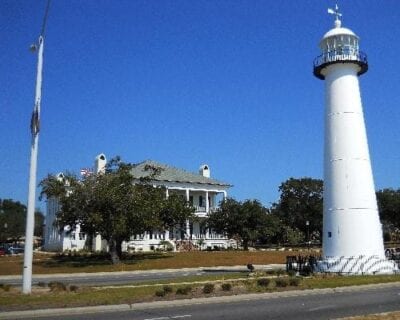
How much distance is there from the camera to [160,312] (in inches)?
582

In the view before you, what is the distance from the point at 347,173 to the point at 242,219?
34782 millimetres

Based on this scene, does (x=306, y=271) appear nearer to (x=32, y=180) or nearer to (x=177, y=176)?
(x=32, y=180)

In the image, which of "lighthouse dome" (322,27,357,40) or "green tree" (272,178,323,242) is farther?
"green tree" (272,178,323,242)

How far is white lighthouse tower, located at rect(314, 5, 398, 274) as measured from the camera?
28656mm

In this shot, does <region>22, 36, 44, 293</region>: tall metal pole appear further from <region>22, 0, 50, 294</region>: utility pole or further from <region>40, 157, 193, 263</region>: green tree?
<region>40, 157, 193, 263</region>: green tree

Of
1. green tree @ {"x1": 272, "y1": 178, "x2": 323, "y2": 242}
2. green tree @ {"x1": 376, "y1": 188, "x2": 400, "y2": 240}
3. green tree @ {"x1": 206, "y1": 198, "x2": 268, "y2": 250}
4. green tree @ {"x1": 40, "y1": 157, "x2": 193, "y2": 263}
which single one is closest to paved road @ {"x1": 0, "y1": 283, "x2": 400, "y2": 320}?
green tree @ {"x1": 40, "y1": 157, "x2": 193, "y2": 263}

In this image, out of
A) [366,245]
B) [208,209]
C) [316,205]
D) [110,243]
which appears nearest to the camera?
[366,245]

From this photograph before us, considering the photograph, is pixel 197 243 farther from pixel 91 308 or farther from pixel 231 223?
pixel 91 308

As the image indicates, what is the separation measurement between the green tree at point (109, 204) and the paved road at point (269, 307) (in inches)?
867

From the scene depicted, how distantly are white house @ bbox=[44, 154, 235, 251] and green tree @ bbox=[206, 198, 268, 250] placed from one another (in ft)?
11.5

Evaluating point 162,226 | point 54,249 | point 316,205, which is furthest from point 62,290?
point 316,205

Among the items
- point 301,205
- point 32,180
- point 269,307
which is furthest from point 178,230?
point 269,307

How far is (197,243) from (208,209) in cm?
712

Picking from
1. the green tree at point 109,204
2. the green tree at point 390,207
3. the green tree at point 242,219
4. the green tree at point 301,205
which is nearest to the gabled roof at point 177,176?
the green tree at point 242,219
